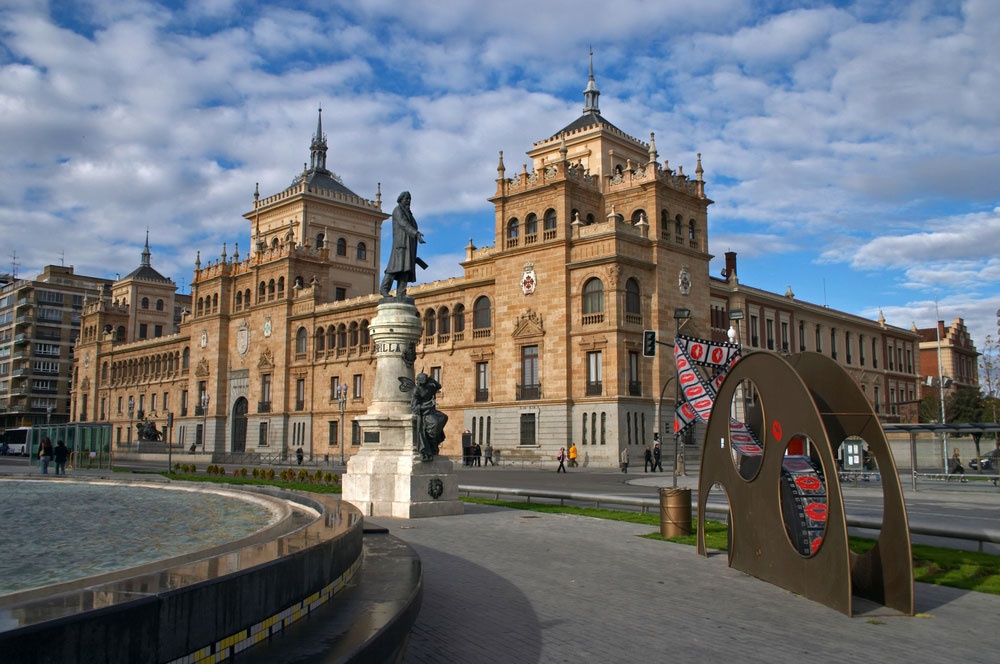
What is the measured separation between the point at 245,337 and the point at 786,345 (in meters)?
41.8

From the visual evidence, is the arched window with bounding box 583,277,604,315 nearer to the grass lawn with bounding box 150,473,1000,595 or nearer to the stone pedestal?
the stone pedestal

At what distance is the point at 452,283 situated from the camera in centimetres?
5041

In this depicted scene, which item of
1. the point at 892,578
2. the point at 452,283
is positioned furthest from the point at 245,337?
the point at 892,578

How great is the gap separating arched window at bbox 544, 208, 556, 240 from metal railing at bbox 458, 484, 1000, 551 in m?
23.9

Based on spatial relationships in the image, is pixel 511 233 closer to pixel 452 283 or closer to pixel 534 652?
pixel 452 283

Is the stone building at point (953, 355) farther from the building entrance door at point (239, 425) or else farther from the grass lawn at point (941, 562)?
the grass lawn at point (941, 562)

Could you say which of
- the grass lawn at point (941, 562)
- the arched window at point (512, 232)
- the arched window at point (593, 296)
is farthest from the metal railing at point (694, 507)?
the arched window at point (512, 232)

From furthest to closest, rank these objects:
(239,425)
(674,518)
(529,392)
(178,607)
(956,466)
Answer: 1. (239,425)
2. (529,392)
3. (956,466)
4. (674,518)
5. (178,607)

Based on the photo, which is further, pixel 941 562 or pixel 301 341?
pixel 301 341

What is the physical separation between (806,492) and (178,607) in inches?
264

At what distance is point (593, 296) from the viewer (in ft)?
139

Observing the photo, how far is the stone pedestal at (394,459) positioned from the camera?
16.2 meters

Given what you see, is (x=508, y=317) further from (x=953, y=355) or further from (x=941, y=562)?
(x=953, y=355)

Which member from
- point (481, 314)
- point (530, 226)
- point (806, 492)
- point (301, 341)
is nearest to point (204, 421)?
point (301, 341)
